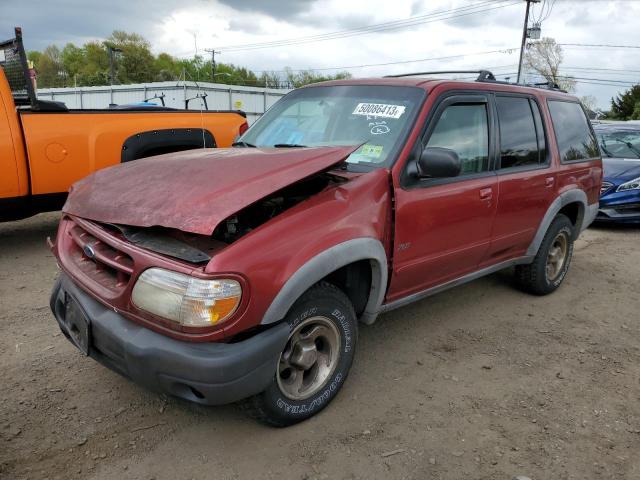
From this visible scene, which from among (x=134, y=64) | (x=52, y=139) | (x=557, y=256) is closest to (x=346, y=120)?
(x=557, y=256)

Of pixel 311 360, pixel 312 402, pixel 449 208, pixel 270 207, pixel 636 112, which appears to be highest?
pixel 636 112

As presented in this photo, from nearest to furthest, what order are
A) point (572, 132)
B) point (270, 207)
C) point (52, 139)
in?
point (270, 207) → point (572, 132) → point (52, 139)

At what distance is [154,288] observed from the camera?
90.6 inches

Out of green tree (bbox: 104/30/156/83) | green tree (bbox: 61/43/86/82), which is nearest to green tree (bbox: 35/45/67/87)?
green tree (bbox: 61/43/86/82)

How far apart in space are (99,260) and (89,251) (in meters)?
0.12

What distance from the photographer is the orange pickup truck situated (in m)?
5.22

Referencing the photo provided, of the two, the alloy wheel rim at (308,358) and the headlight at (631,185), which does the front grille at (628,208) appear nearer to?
the headlight at (631,185)

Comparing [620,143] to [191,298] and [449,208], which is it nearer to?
[449,208]

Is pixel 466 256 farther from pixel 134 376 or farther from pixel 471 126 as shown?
pixel 134 376

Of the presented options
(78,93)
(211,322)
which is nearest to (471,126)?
(211,322)

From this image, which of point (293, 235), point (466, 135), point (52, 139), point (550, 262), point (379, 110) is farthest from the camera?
point (52, 139)

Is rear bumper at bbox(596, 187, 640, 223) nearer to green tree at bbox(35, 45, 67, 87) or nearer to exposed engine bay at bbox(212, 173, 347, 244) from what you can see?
exposed engine bay at bbox(212, 173, 347, 244)

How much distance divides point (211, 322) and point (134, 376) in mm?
506

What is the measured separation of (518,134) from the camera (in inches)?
165
